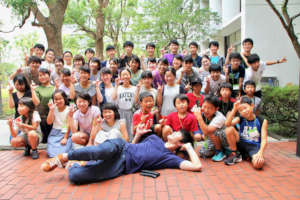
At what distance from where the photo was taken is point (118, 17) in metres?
17.2

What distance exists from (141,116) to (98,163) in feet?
4.05

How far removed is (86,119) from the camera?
14.1 feet

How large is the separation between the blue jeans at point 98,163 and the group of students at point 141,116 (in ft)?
0.04

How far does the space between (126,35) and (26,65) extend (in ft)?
47.9

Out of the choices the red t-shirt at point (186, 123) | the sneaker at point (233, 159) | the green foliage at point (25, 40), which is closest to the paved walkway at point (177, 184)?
the sneaker at point (233, 159)

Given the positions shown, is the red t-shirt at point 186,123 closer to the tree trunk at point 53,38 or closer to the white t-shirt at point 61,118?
the white t-shirt at point 61,118

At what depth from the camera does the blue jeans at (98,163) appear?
3143 millimetres

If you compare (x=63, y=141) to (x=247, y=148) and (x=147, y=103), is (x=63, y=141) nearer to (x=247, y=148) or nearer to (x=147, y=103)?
(x=147, y=103)

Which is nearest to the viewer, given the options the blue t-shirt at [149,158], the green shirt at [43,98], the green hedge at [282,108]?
the blue t-shirt at [149,158]

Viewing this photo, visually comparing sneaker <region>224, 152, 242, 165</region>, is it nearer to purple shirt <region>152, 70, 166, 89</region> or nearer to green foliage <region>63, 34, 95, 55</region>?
purple shirt <region>152, 70, 166, 89</region>

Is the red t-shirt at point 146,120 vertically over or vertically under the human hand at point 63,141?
over

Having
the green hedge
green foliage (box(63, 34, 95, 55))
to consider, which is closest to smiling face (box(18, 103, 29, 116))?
the green hedge

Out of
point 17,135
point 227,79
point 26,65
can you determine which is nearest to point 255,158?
point 227,79

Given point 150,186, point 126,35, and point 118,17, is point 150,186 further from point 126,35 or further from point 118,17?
point 126,35
